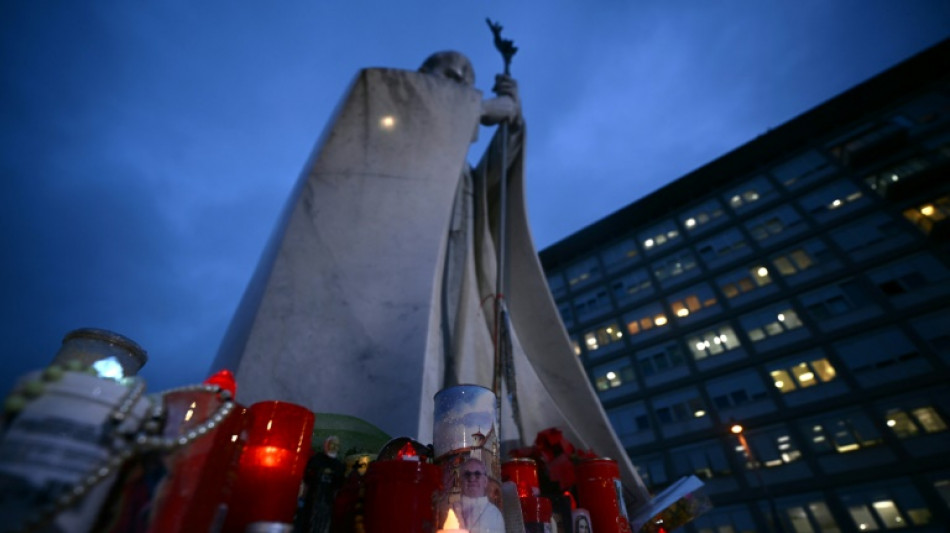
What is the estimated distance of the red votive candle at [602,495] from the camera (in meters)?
2.09

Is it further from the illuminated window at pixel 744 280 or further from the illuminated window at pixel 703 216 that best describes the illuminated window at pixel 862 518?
the illuminated window at pixel 703 216

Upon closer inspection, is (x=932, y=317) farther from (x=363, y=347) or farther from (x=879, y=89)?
(x=363, y=347)

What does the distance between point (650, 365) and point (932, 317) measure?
911 cm

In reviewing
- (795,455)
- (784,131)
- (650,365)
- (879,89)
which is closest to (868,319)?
(795,455)

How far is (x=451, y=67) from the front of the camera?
224 inches

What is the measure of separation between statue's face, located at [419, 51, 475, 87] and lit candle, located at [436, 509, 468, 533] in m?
5.19

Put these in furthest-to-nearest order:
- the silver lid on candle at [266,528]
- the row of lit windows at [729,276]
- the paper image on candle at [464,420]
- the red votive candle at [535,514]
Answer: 1. the row of lit windows at [729,276]
2. the red votive candle at [535,514]
3. the paper image on candle at [464,420]
4. the silver lid on candle at [266,528]

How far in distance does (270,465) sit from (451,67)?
5.49 metres

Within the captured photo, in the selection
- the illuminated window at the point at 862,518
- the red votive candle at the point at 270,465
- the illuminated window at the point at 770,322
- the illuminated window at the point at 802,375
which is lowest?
the red votive candle at the point at 270,465

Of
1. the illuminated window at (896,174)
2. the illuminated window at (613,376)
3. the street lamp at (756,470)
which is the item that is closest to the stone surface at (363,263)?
the street lamp at (756,470)

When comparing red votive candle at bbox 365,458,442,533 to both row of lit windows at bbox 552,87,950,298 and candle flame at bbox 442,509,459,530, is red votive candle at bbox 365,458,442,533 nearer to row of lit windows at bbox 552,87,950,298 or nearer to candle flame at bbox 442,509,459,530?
candle flame at bbox 442,509,459,530

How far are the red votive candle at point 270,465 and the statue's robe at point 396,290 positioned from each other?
1682 millimetres

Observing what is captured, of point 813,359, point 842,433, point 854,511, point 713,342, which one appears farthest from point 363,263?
point 713,342

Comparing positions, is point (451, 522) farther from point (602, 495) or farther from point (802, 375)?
point (802, 375)
